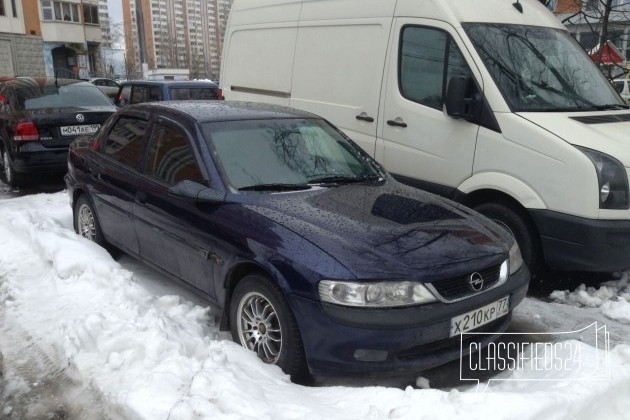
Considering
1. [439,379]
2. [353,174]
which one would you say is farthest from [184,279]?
[439,379]

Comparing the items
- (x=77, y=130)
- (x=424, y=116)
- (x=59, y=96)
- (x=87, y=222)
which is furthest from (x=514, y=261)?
(x=59, y=96)

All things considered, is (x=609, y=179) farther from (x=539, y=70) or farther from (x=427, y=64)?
(x=427, y=64)

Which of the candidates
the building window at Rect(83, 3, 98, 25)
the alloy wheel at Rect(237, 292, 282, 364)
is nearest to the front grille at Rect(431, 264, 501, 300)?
the alloy wheel at Rect(237, 292, 282, 364)

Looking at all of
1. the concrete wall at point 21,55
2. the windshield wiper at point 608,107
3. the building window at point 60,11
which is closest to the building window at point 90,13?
the building window at point 60,11

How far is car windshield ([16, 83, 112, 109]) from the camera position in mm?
8647

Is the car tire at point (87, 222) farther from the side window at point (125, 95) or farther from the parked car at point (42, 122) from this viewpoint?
the side window at point (125, 95)

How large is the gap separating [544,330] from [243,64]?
5.19 m

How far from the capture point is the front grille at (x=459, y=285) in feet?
10.1

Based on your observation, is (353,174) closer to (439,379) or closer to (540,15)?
(439,379)

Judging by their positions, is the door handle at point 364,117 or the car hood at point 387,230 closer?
the car hood at point 387,230

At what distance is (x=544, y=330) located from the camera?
4.16m

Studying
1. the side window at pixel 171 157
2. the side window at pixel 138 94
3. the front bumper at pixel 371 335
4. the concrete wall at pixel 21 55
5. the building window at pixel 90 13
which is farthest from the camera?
the building window at pixel 90 13

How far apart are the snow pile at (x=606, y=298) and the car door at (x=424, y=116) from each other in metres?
1.31

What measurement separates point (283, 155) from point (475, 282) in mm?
1671
